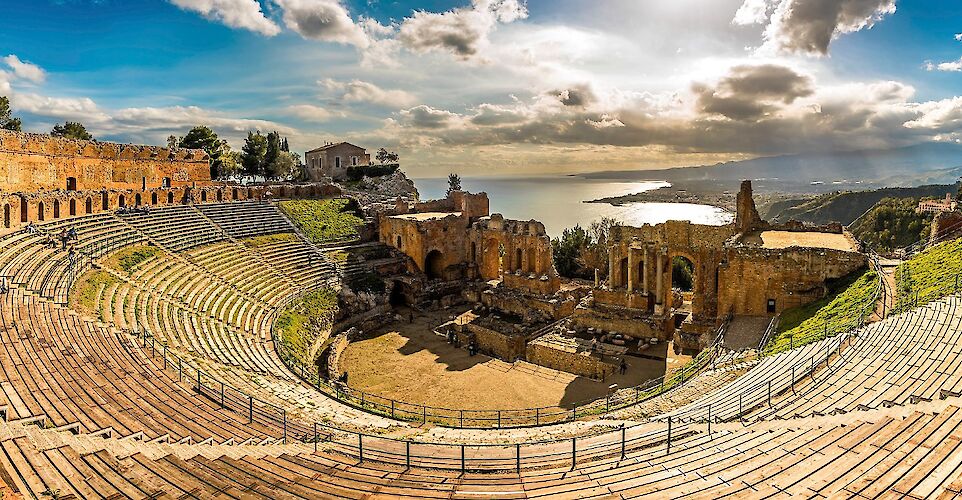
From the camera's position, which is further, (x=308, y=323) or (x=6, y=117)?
(x=6, y=117)

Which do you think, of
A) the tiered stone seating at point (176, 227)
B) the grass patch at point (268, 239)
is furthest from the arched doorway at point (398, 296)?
the tiered stone seating at point (176, 227)

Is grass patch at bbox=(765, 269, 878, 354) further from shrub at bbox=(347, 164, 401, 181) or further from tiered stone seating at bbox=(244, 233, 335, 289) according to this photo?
shrub at bbox=(347, 164, 401, 181)

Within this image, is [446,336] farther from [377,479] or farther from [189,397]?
[377,479]

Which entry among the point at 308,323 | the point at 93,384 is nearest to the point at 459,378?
the point at 308,323

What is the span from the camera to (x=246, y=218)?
129 ft

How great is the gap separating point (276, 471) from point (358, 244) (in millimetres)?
32155

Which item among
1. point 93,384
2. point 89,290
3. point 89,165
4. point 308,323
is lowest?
point 308,323

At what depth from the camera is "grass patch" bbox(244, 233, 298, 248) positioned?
35.6m

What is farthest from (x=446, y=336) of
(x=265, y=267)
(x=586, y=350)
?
(x=265, y=267)

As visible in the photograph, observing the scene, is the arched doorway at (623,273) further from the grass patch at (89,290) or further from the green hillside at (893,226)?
the green hillside at (893,226)

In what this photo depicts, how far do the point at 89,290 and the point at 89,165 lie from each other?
2308 cm

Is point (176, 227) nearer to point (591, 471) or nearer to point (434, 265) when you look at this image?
point (434, 265)

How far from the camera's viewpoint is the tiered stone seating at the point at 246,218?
121 ft

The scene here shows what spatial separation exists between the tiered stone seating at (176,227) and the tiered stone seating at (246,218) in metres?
Result: 0.99
